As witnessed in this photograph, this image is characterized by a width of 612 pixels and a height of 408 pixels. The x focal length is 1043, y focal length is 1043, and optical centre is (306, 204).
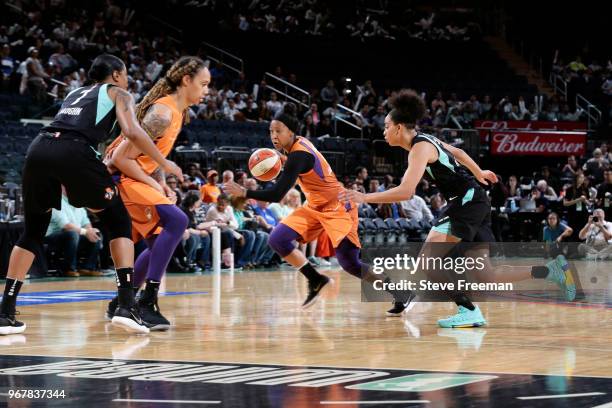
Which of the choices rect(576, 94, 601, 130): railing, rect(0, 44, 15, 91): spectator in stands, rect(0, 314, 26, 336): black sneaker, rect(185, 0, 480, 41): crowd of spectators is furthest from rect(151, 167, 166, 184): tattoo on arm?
rect(576, 94, 601, 130): railing

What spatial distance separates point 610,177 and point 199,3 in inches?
527

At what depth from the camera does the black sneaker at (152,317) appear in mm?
6906

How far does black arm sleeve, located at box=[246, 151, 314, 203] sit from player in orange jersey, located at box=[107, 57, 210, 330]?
595 millimetres

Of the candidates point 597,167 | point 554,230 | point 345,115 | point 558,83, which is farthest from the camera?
point 558,83

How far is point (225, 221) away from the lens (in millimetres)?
15766

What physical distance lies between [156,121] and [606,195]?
49.2 feet

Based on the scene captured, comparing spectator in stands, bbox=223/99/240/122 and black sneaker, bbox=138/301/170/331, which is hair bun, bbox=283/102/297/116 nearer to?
black sneaker, bbox=138/301/170/331

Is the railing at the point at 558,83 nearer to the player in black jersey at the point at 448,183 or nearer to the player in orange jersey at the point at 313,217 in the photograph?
the player in orange jersey at the point at 313,217

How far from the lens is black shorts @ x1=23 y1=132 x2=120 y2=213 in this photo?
6.38 meters

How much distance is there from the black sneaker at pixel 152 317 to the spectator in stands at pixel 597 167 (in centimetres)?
1716

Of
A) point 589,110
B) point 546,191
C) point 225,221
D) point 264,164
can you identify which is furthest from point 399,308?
point 589,110

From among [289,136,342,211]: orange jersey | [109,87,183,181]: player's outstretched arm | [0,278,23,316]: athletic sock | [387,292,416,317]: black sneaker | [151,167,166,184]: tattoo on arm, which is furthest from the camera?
[387,292,416,317]: black sneaker

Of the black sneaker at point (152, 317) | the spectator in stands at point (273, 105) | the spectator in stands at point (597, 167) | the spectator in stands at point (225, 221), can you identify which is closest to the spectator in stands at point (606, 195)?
the spectator in stands at point (597, 167)

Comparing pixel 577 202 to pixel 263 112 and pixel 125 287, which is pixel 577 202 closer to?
pixel 263 112
